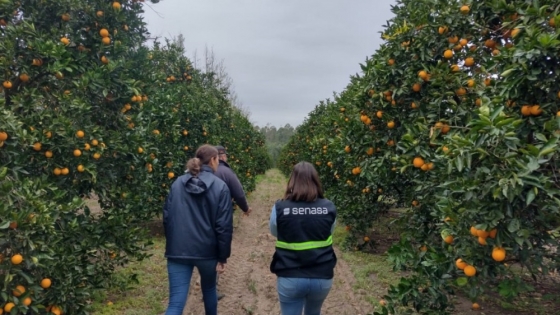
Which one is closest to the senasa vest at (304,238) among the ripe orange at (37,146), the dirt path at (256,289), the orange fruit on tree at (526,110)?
the orange fruit on tree at (526,110)

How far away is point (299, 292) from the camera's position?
312 centimetres

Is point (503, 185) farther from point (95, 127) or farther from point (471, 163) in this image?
point (95, 127)

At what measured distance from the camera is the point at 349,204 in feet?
26.2

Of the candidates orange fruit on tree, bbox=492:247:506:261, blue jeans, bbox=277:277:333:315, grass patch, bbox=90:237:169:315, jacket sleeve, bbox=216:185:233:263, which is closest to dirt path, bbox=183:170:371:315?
grass patch, bbox=90:237:169:315

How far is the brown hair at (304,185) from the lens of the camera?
10.2ft

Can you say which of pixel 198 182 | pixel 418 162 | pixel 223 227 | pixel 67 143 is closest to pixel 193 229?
pixel 223 227

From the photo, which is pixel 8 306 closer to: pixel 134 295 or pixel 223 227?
pixel 223 227

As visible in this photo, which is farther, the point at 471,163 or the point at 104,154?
the point at 104,154


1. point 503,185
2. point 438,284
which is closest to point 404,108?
point 438,284

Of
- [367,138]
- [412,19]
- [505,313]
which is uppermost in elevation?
[412,19]

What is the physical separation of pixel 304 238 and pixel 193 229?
948 millimetres

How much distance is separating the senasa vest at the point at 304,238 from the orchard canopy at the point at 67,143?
5.09 ft

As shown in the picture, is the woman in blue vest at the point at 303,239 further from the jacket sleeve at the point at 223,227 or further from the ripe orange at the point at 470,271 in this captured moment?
the ripe orange at the point at 470,271

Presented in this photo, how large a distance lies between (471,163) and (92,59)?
11.5ft
